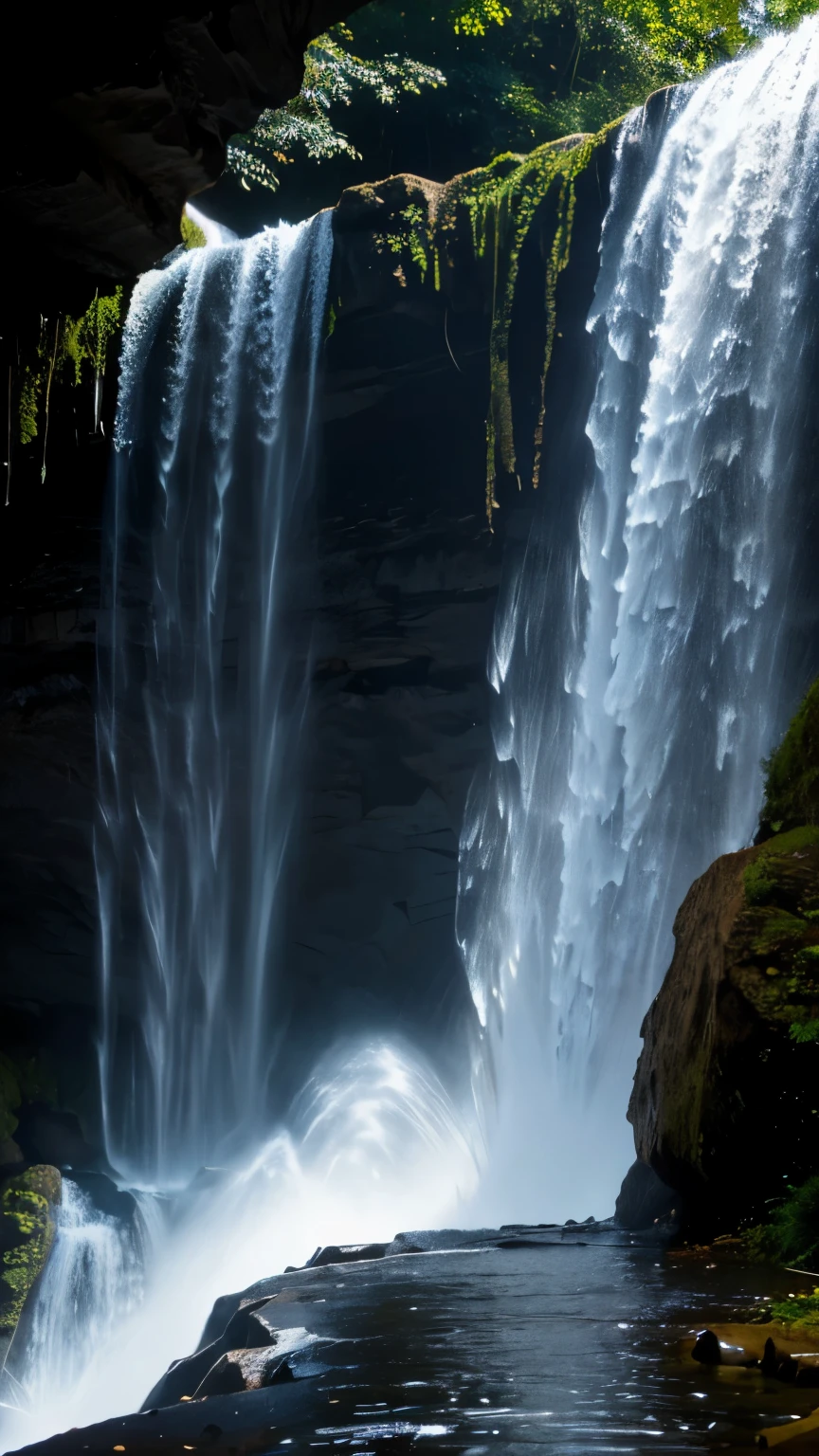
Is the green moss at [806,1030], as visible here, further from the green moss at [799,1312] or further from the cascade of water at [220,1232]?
the cascade of water at [220,1232]

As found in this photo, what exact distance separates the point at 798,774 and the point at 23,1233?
9.61 m

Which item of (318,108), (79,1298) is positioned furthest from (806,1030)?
(318,108)

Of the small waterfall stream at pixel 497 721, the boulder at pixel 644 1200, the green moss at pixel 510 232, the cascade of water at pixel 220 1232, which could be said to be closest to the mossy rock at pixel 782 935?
the boulder at pixel 644 1200

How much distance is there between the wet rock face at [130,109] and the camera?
497cm

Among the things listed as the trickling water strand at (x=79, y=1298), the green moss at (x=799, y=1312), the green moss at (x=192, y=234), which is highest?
the green moss at (x=192, y=234)

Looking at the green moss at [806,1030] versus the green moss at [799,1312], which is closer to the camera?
the green moss at [799,1312]

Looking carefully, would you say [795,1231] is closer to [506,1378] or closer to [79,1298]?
[506,1378]

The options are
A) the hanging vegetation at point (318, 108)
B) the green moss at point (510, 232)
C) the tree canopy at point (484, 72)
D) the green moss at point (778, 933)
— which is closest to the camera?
the green moss at point (778, 933)

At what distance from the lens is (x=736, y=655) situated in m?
11.3

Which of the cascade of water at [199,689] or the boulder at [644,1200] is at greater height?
the cascade of water at [199,689]

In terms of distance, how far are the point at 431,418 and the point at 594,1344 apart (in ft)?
37.3

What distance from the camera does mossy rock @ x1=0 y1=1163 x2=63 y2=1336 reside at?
11516 mm

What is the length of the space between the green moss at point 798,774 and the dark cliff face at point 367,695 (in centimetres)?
766

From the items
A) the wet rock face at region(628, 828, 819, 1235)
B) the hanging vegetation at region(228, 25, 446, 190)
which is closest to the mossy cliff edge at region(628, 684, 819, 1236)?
the wet rock face at region(628, 828, 819, 1235)
